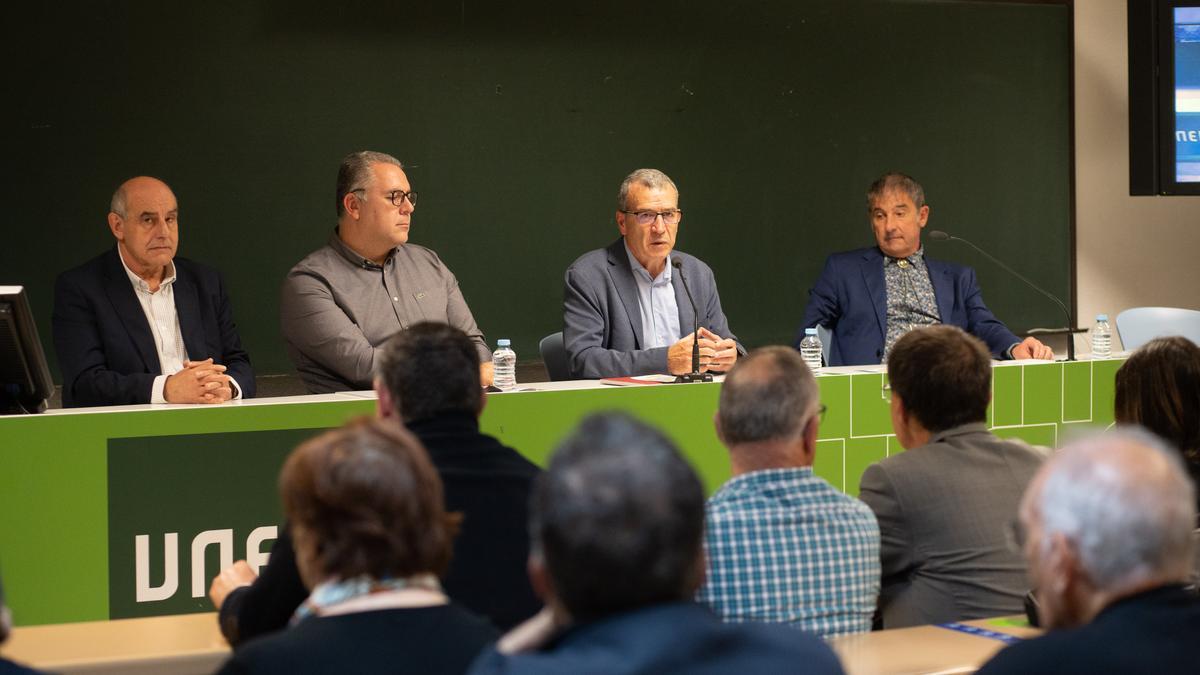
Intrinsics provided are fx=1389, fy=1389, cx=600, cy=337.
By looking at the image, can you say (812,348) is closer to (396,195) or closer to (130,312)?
(396,195)

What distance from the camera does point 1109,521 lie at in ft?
4.42

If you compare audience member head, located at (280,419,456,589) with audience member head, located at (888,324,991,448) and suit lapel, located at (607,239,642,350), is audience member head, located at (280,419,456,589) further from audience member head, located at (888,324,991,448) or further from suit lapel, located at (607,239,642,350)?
suit lapel, located at (607,239,642,350)

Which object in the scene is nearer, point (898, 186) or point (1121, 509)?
point (1121, 509)

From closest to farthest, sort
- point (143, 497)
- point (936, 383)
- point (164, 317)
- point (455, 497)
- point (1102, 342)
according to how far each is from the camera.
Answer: point (455, 497) → point (936, 383) → point (143, 497) → point (164, 317) → point (1102, 342)

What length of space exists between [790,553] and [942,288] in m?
3.24

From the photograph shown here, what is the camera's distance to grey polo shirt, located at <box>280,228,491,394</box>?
4012 mm

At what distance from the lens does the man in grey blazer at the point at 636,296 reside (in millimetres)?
4418

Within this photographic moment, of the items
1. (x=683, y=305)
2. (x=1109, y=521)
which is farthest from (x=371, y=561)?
(x=683, y=305)

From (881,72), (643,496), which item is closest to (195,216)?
(881,72)

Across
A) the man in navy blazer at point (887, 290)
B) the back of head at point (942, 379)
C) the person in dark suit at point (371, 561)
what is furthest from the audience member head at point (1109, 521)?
the man in navy blazer at point (887, 290)

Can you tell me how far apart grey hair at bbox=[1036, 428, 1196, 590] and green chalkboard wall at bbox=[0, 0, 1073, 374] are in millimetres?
4298

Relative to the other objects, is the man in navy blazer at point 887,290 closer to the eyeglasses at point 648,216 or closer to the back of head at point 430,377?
the eyeglasses at point 648,216

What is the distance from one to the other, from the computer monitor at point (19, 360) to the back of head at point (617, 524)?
2291mm

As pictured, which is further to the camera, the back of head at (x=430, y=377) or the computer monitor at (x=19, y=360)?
the computer monitor at (x=19, y=360)
